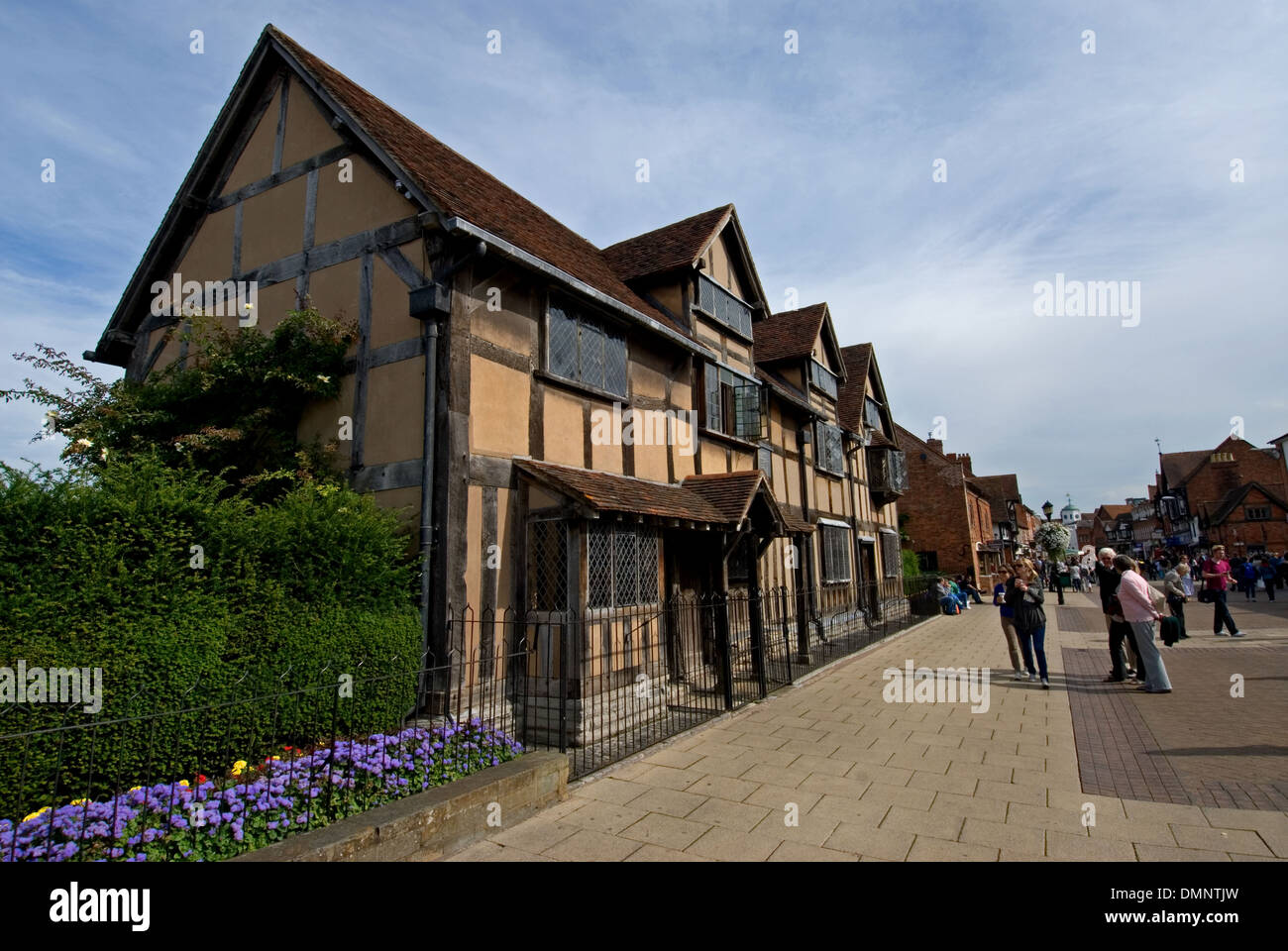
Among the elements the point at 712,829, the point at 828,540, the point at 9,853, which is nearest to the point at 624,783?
the point at 712,829

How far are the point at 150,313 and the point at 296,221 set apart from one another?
4119 millimetres

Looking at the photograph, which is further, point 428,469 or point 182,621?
point 428,469

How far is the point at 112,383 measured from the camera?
29.2ft

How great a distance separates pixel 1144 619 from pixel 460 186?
11.6 metres

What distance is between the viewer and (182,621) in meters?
5.18

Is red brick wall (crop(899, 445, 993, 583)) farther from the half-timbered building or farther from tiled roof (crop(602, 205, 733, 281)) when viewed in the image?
tiled roof (crop(602, 205, 733, 281))

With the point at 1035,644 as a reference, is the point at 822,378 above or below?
above

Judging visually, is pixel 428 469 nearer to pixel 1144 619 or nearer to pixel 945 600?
pixel 1144 619

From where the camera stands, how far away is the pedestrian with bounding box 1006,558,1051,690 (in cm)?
985

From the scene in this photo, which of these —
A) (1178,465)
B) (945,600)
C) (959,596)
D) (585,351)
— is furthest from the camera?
(1178,465)

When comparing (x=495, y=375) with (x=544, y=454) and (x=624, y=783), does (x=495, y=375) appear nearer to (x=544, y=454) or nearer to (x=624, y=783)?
(x=544, y=454)

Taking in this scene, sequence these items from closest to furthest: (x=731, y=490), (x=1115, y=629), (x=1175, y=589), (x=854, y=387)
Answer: (x=1115, y=629), (x=731, y=490), (x=1175, y=589), (x=854, y=387)

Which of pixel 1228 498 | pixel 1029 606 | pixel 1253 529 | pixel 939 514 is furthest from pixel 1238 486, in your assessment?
pixel 1029 606

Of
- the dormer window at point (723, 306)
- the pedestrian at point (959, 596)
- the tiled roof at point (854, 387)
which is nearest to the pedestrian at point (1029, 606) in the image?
the dormer window at point (723, 306)
